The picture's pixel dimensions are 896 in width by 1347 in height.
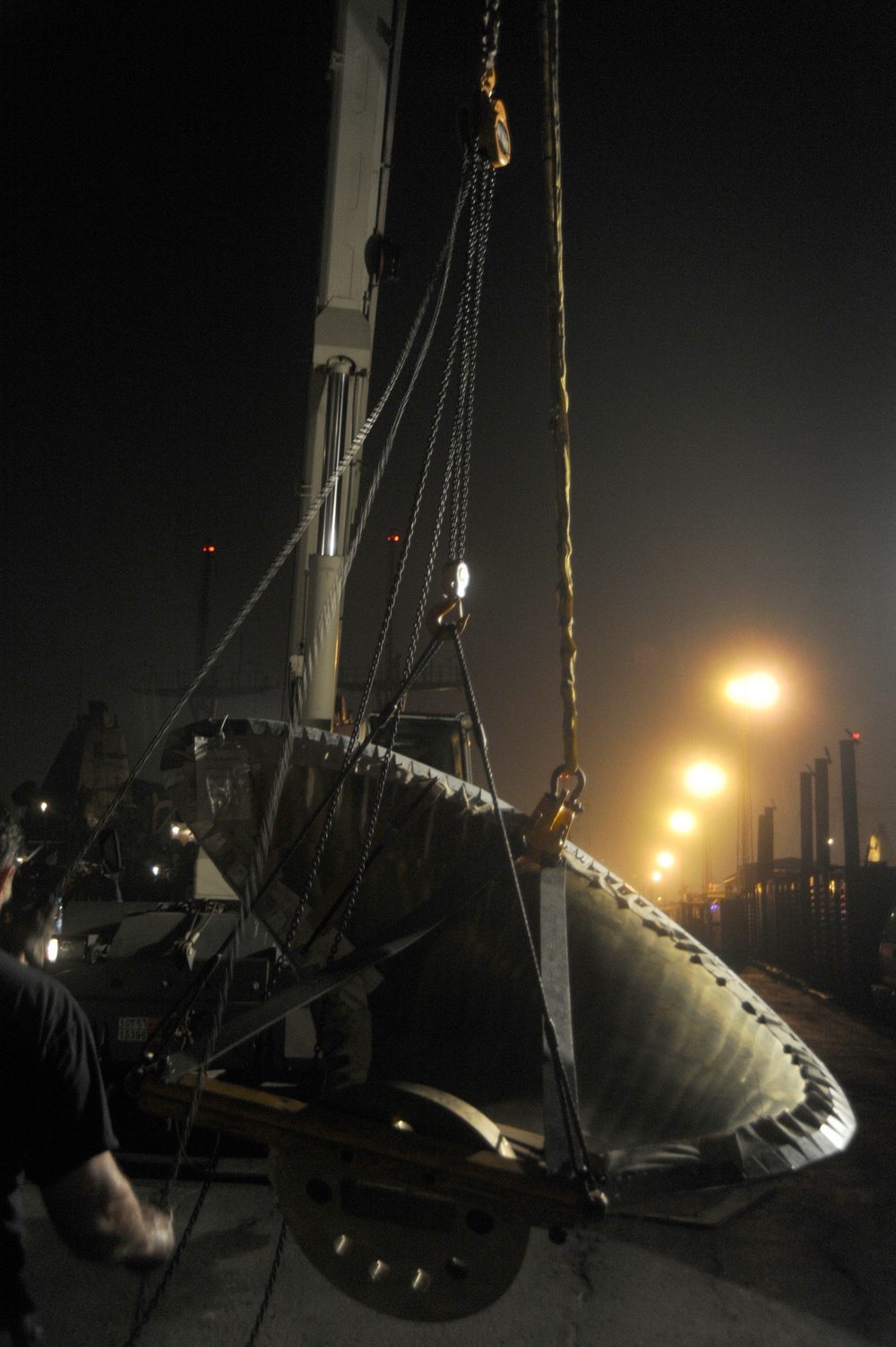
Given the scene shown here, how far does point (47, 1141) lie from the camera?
1.76 meters

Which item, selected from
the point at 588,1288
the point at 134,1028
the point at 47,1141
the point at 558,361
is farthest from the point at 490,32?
the point at 134,1028

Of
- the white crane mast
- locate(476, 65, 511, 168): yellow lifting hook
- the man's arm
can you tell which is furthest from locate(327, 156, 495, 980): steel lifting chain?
the white crane mast

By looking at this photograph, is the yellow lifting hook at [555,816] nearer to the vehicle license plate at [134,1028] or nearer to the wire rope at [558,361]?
the wire rope at [558,361]

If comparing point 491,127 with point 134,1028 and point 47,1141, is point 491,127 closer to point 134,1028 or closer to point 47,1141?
point 47,1141

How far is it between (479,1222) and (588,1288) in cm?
263

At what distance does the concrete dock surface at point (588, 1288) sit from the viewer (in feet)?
12.7

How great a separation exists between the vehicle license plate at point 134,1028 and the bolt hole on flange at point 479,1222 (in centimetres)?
423

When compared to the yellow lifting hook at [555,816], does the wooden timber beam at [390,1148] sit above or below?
below

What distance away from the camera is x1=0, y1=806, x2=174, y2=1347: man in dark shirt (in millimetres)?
1739

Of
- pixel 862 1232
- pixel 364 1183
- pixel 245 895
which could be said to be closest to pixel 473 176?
pixel 245 895

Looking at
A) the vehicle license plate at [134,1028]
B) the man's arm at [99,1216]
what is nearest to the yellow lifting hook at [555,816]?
the man's arm at [99,1216]

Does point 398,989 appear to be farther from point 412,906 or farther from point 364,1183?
point 364,1183

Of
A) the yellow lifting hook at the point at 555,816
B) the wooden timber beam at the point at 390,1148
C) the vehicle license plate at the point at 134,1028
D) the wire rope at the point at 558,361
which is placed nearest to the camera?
the wooden timber beam at the point at 390,1148

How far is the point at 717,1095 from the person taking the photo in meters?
3.04
